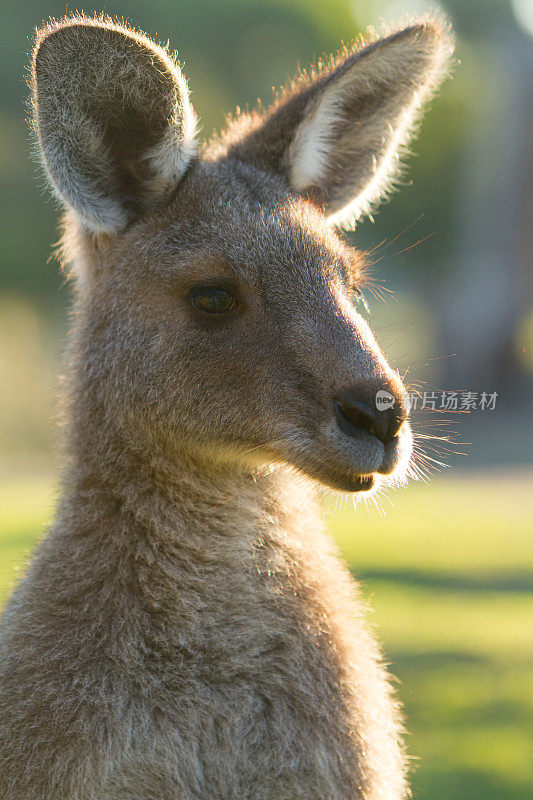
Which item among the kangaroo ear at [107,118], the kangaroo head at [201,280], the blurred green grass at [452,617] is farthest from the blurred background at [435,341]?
the kangaroo head at [201,280]

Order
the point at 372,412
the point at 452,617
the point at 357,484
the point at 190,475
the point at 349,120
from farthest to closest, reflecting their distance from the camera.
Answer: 1. the point at 452,617
2. the point at 349,120
3. the point at 190,475
4. the point at 357,484
5. the point at 372,412

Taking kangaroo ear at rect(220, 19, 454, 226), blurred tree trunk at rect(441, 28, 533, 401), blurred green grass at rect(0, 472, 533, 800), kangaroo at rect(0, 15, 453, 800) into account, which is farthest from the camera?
blurred tree trunk at rect(441, 28, 533, 401)

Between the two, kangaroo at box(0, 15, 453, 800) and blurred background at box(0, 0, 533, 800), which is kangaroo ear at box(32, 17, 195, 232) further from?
blurred background at box(0, 0, 533, 800)

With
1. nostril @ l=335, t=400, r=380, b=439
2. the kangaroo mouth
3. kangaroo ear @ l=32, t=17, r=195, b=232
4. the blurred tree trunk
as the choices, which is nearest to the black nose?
nostril @ l=335, t=400, r=380, b=439

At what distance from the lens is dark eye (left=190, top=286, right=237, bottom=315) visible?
3064mm

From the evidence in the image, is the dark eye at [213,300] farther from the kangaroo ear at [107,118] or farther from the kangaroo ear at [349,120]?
the kangaroo ear at [349,120]

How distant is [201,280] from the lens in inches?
121

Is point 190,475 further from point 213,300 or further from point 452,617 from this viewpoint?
point 452,617

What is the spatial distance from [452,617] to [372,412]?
529 cm

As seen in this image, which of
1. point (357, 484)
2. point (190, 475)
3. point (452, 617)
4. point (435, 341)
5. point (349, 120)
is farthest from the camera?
point (435, 341)

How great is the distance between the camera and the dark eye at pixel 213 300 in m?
3.06

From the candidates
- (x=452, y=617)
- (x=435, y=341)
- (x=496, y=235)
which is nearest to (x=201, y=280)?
(x=452, y=617)

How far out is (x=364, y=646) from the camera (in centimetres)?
318

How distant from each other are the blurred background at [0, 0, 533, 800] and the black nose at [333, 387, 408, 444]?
1.84 ft
